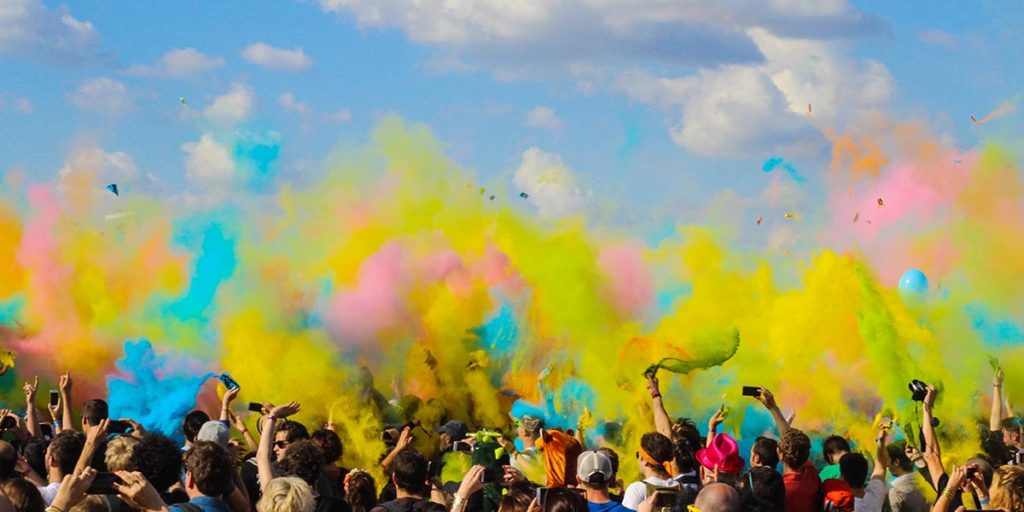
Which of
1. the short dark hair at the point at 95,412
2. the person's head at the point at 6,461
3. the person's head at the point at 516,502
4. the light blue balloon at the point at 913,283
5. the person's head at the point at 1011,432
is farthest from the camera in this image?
the light blue balloon at the point at 913,283

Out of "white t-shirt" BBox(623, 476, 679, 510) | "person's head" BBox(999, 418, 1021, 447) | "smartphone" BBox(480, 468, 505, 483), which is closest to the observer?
"smartphone" BBox(480, 468, 505, 483)

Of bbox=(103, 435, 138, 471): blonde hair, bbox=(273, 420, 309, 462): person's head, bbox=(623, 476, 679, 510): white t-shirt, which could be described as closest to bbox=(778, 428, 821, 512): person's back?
bbox=(623, 476, 679, 510): white t-shirt

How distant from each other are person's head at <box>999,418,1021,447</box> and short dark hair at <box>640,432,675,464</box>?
187 inches

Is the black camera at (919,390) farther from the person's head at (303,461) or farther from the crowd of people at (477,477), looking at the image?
the person's head at (303,461)

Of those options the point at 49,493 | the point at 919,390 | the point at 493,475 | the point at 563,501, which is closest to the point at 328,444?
the point at 493,475

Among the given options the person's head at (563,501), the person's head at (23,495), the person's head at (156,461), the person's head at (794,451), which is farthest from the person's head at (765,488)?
the person's head at (23,495)

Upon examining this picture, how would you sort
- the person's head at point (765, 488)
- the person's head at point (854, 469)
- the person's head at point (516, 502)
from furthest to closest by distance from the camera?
the person's head at point (854, 469)
the person's head at point (765, 488)
the person's head at point (516, 502)

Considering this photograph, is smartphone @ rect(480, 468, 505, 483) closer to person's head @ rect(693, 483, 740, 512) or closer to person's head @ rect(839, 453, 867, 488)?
person's head @ rect(693, 483, 740, 512)

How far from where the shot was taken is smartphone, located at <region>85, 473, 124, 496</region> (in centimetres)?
507

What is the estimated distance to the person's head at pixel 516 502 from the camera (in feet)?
18.1

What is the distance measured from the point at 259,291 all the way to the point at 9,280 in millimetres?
4410

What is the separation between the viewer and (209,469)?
5.64 metres

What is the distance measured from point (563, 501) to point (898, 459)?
368cm

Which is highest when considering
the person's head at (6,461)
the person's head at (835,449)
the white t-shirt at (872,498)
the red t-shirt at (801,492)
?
the person's head at (6,461)
